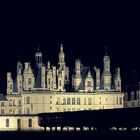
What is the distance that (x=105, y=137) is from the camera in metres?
186

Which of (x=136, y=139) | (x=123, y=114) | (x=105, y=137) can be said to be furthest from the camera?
(x=123, y=114)

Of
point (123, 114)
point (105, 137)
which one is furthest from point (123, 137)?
point (123, 114)

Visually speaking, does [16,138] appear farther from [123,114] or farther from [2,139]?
[123,114]

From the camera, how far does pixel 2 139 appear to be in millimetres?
187875

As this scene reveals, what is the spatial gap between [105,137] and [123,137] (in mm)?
2892

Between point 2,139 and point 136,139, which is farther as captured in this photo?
point 2,139

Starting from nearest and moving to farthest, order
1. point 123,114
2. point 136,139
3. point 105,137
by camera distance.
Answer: point 136,139 < point 105,137 < point 123,114

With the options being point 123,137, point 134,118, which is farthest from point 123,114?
point 123,137

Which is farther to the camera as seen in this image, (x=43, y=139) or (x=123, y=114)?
(x=123, y=114)

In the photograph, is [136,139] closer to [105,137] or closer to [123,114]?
[105,137]

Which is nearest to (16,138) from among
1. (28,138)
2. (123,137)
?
(28,138)

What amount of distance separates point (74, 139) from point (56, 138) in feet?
26.7

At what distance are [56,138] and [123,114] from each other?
1436 centimetres

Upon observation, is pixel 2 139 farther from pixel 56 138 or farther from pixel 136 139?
pixel 136 139
